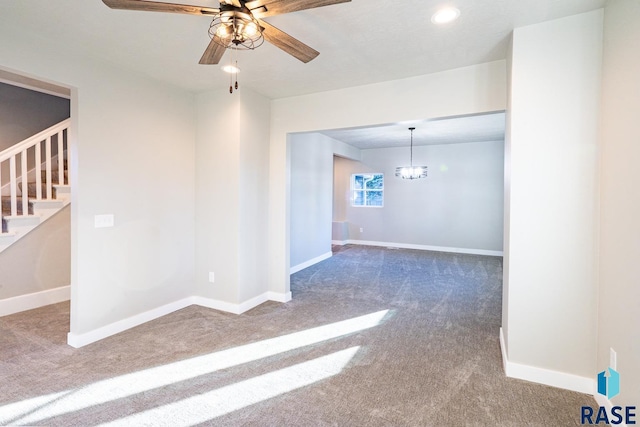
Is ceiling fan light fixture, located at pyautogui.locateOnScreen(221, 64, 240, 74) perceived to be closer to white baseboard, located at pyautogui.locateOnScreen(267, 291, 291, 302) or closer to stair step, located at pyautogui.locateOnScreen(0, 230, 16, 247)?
white baseboard, located at pyautogui.locateOnScreen(267, 291, 291, 302)

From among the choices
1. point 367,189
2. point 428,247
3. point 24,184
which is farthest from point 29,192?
point 428,247

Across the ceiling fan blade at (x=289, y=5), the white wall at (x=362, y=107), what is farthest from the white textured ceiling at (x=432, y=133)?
the ceiling fan blade at (x=289, y=5)

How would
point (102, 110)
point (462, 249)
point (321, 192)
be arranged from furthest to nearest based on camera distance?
point (462, 249) → point (321, 192) → point (102, 110)

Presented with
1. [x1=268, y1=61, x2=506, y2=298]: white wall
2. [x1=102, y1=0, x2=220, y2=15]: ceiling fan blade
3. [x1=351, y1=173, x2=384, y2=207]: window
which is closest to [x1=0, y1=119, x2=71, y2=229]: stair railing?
[x1=268, y1=61, x2=506, y2=298]: white wall

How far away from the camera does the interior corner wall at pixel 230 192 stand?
12.1ft

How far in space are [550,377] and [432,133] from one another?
5192 mm

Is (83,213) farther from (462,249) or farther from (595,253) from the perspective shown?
(462,249)

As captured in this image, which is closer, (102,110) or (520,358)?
(520,358)

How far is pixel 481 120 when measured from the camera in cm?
546

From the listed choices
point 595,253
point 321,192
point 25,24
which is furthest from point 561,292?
point 321,192

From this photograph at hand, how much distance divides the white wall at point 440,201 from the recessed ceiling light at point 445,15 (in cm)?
603

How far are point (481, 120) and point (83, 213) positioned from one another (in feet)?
19.2

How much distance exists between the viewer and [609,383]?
194 centimetres

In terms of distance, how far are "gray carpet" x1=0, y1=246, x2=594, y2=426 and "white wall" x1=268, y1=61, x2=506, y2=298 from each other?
41.8 inches
